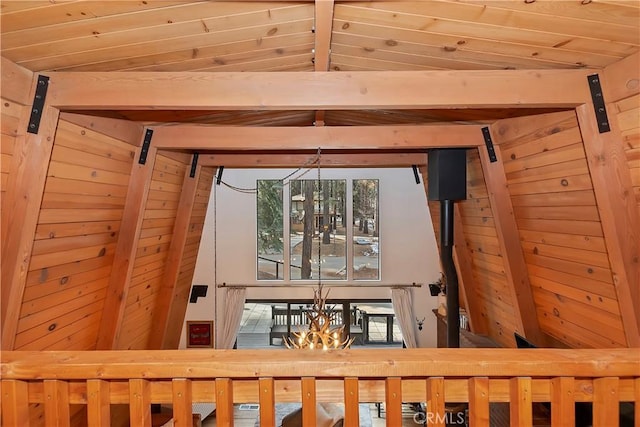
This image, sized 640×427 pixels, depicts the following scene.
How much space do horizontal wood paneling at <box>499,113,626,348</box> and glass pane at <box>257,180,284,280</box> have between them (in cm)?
457

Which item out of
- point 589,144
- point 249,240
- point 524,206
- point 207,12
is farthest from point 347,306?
point 207,12

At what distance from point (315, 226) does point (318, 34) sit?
5287 millimetres

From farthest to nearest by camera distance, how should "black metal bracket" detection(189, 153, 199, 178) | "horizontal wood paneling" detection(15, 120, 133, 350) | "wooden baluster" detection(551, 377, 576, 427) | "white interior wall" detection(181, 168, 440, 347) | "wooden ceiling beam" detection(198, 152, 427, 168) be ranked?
"white interior wall" detection(181, 168, 440, 347)
"wooden ceiling beam" detection(198, 152, 427, 168)
"black metal bracket" detection(189, 153, 199, 178)
"horizontal wood paneling" detection(15, 120, 133, 350)
"wooden baluster" detection(551, 377, 576, 427)

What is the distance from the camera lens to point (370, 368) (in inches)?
41.6

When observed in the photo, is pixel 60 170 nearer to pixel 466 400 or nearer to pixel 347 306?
pixel 466 400

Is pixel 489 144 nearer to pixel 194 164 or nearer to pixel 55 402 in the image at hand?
pixel 194 164

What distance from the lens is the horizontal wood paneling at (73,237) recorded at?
6.50ft

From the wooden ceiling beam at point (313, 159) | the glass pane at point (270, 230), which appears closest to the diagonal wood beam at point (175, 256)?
the wooden ceiling beam at point (313, 159)

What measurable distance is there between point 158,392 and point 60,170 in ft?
5.04

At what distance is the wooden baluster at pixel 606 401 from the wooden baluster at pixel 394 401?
2.01 feet

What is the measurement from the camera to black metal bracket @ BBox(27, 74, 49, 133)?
1657 mm

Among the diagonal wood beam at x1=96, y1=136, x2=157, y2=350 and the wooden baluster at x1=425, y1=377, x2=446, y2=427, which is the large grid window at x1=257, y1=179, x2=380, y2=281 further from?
the wooden baluster at x1=425, y1=377, x2=446, y2=427

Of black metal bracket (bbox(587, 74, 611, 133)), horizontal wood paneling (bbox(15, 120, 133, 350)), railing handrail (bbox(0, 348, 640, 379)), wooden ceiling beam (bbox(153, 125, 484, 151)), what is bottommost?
railing handrail (bbox(0, 348, 640, 379))

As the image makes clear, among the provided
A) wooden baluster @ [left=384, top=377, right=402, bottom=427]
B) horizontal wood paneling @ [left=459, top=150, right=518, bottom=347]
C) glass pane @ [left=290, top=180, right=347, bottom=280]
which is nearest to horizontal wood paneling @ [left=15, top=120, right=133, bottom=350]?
wooden baluster @ [left=384, top=377, right=402, bottom=427]
